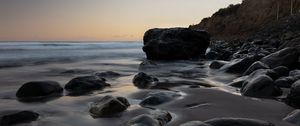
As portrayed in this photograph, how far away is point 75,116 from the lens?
350 cm

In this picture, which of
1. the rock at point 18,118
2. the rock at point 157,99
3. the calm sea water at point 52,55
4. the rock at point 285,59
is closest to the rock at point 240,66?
the rock at point 285,59

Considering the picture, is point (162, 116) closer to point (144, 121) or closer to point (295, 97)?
point (144, 121)

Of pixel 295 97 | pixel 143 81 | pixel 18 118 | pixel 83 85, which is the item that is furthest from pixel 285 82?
pixel 18 118

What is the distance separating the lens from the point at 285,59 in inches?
257

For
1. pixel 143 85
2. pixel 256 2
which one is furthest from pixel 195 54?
pixel 256 2

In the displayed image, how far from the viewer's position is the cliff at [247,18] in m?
43.7

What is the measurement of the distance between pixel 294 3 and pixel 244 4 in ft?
41.6

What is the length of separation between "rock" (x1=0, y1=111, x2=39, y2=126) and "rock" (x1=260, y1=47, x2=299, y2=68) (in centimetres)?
463

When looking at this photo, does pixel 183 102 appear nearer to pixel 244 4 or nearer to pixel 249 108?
pixel 249 108

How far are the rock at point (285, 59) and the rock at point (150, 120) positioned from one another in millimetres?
3838

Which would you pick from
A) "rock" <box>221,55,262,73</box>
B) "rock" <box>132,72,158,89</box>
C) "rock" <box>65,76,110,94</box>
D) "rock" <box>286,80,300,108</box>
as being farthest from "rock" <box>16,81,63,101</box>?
"rock" <box>221,55,262,73</box>

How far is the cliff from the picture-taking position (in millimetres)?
43713

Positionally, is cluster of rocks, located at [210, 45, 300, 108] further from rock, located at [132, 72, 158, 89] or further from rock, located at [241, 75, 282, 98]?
rock, located at [132, 72, 158, 89]

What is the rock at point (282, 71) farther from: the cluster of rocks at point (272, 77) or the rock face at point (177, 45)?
the rock face at point (177, 45)
